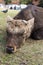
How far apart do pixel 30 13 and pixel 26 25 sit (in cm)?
93

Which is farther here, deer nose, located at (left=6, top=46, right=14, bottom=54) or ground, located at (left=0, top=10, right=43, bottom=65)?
deer nose, located at (left=6, top=46, right=14, bottom=54)

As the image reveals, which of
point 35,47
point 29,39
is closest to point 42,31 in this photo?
point 29,39

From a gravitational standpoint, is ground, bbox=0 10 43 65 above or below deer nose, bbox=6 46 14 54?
below

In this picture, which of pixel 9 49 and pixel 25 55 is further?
pixel 25 55

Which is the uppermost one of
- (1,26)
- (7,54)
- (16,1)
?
(7,54)

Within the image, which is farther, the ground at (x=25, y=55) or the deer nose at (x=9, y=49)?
the deer nose at (x=9, y=49)

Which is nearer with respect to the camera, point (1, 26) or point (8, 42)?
point (8, 42)

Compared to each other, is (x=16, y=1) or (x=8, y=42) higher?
(x=8, y=42)

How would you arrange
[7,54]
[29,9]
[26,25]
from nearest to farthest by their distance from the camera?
[7,54], [26,25], [29,9]

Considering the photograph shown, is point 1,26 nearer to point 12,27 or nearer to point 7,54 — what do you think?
point 12,27

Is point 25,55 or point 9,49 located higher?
point 9,49

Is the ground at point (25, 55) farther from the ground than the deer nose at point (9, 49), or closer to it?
closer to it

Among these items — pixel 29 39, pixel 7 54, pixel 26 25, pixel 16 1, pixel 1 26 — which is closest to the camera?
pixel 7 54

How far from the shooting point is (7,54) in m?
5.85
